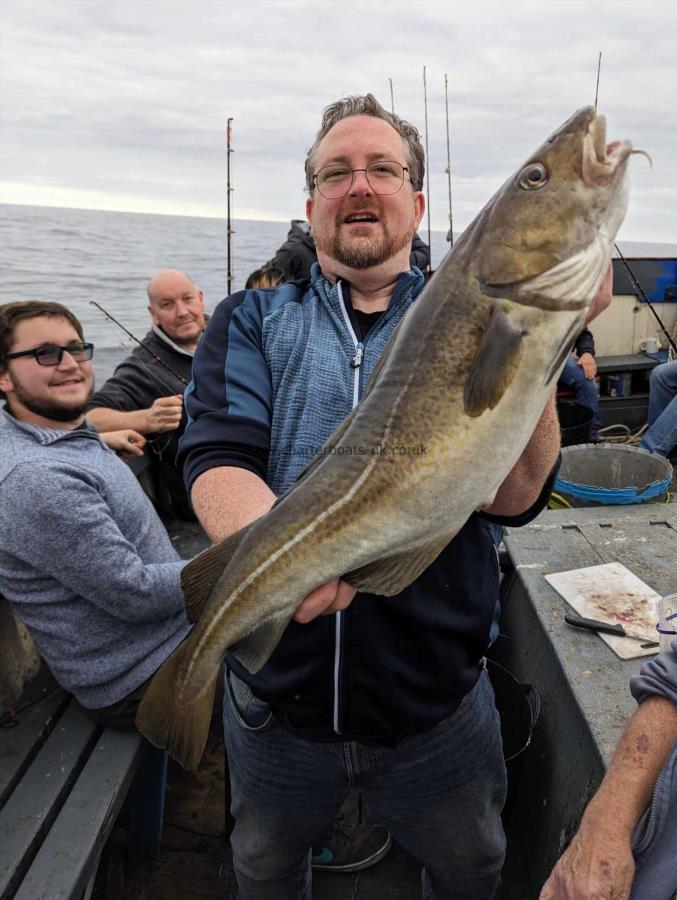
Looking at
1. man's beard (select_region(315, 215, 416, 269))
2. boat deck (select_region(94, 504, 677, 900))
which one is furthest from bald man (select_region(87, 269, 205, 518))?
man's beard (select_region(315, 215, 416, 269))

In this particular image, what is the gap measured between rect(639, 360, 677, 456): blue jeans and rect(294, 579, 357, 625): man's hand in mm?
5882

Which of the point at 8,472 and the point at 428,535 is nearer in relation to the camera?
the point at 428,535

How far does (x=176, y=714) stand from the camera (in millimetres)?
1968

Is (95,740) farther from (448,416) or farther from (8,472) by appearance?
(448,416)

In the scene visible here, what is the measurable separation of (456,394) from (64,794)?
2.54 meters

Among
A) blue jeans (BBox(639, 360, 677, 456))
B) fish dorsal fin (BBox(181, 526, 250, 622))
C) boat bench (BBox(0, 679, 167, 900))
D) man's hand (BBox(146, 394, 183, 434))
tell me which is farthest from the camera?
blue jeans (BBox(639, 360, 677, 456))

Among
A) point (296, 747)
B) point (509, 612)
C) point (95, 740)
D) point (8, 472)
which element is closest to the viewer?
point (296, 747)

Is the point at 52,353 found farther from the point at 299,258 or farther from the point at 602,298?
the point at 299,258

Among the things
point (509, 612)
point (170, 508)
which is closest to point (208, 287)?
point (170, 508)

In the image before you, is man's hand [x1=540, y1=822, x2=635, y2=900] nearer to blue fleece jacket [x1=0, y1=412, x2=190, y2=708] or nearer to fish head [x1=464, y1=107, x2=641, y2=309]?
fish head [x1=464, y1=107, x2=641, y2=309]

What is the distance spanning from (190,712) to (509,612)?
91.0 inches

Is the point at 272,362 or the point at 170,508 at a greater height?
the point at 272,362

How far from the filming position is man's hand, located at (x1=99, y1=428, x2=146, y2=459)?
16.8 ft

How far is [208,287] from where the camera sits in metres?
29.5
